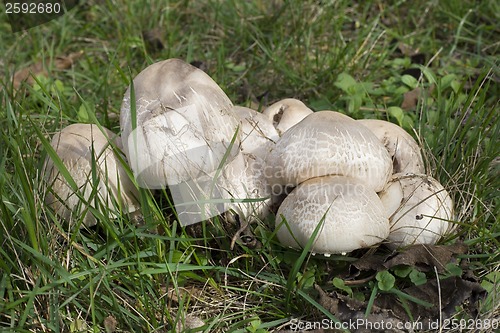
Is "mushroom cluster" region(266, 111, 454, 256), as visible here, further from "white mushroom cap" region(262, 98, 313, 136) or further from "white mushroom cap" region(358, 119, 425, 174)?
"white mushroom cap" region(262, 98, 313, 136)

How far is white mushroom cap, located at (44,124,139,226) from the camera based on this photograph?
8.41ft

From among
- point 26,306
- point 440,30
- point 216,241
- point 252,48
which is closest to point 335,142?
point 216,241

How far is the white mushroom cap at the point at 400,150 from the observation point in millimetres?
2791

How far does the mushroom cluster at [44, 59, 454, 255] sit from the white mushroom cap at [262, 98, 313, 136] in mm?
339

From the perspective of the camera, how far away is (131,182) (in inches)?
105

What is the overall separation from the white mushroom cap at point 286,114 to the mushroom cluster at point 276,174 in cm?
34

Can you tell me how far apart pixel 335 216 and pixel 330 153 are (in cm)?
29

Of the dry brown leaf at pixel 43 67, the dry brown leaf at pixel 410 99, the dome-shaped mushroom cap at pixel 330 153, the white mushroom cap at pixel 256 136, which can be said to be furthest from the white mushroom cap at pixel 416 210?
the dry brown leaf at pixel 43 67

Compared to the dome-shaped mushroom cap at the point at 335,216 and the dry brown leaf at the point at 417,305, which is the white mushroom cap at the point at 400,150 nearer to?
the dome-shaped mushroom cap at the point at 335,216

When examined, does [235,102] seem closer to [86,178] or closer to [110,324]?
[86,178]

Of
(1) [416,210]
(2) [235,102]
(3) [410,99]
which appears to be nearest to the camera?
(1) [416,210]

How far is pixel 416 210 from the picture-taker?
2.52 metres

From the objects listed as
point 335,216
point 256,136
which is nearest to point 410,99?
point 256,136

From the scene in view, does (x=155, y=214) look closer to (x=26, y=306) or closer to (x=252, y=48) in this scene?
(x=26, y=306)
